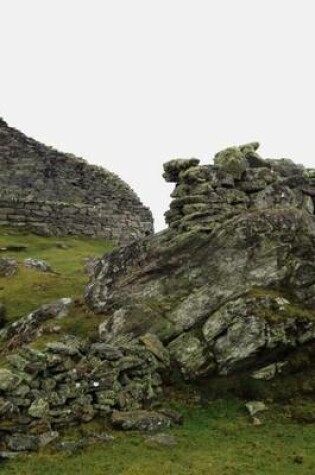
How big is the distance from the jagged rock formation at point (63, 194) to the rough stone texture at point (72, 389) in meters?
30.1

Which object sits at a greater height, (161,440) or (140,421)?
(140,421)

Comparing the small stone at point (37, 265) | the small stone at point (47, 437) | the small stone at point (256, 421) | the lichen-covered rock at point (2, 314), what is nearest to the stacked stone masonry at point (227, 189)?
the lichen-covered rock at point (2, 314)

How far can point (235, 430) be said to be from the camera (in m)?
20.0

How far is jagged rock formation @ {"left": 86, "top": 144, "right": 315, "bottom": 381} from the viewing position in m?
22.7

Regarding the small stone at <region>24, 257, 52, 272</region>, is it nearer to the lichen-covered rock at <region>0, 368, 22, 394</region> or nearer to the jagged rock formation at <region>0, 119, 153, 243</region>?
the jagged rock formation at <region>0, 119, 153, 243</region>

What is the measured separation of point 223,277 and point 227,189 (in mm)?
6765

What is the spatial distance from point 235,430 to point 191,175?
1429 centimetres

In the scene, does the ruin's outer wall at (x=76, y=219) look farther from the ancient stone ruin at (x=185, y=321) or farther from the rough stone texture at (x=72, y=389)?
the rough stone texture at (x=72, y=389)

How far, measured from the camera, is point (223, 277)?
25016 millimetres

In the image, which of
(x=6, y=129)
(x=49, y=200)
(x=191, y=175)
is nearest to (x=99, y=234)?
(x=49, y=200)

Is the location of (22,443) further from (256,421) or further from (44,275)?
(44,275)

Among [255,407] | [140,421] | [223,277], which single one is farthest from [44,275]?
[255,407]

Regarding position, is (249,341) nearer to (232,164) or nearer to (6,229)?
(232,164)

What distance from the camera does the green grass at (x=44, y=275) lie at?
1209 inches
